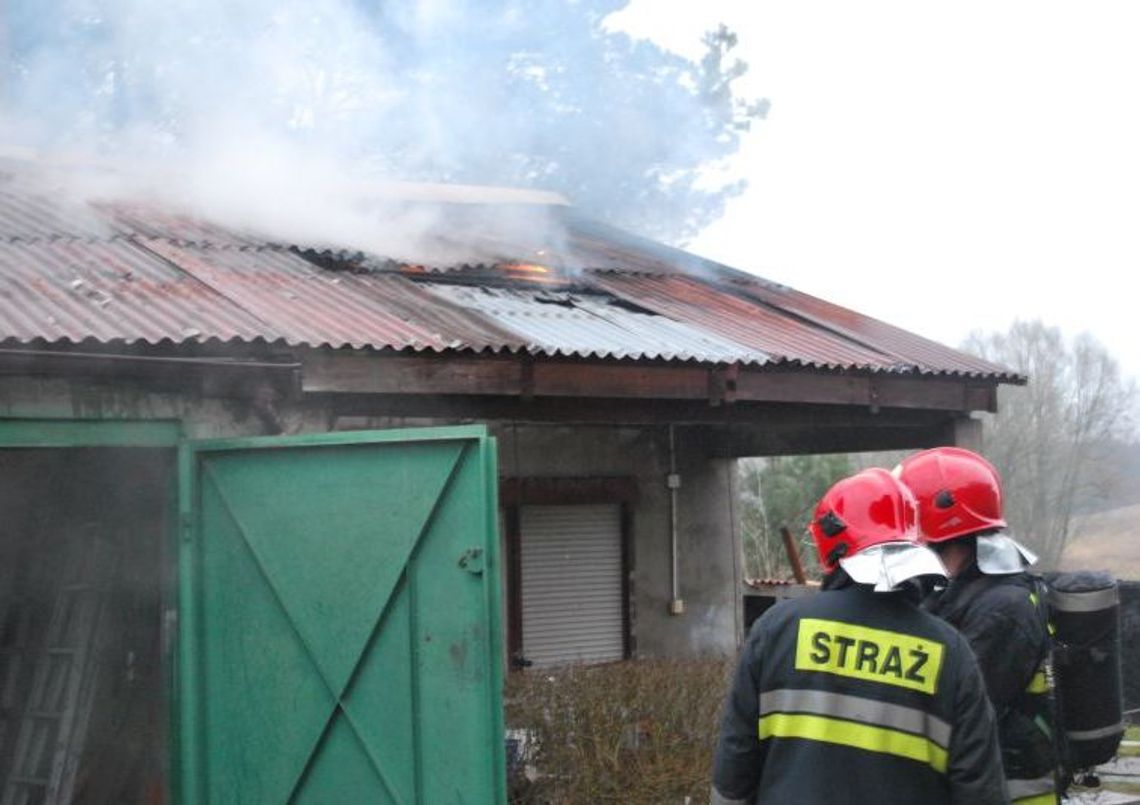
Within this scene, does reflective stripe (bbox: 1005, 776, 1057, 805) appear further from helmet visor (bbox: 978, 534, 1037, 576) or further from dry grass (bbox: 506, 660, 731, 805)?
dry grass (bbox: 506, 660, 731, 805)

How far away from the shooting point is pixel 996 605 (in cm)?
398

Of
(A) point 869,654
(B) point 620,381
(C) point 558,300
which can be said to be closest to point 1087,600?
(A) point 869,654

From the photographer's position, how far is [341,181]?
1181 centimetres

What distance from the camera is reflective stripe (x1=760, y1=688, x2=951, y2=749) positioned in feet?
10.9

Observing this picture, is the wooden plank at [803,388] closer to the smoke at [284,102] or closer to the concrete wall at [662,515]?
the concrete wall at [662,515]

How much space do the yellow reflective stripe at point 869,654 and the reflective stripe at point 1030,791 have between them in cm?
92

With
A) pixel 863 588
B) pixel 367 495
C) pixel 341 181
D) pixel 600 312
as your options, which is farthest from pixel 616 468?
pixel 863 588

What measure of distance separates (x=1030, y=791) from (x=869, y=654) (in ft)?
3.45

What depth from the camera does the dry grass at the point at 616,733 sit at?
665 cm

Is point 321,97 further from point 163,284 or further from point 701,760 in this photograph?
point 701,760

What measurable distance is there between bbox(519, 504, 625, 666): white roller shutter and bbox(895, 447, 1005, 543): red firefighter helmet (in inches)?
246

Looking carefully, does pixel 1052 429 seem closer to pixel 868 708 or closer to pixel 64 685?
pixel 64 685

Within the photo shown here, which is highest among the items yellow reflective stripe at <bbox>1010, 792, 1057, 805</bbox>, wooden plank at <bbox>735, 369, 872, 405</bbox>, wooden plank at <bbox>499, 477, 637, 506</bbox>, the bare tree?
the bare tree

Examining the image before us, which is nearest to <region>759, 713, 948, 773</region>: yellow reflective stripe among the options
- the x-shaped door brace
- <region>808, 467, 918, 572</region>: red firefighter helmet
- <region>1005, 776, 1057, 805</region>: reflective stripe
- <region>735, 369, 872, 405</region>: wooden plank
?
<region>808, 467, 918, 572</region>: red firefighter helmet
